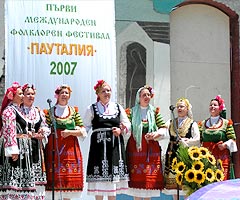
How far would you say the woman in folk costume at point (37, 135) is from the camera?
4.87 meters

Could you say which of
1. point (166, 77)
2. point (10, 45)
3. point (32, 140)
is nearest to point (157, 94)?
point (166, 77)

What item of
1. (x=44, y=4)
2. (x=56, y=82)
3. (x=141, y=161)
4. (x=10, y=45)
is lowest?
(x=141, y=161)

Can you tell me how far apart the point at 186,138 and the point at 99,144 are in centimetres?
93

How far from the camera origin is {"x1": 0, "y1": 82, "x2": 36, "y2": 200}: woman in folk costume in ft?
15.4

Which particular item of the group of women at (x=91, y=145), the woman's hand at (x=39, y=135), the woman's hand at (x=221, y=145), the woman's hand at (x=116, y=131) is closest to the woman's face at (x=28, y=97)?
the group of women at (x=91, y=145)

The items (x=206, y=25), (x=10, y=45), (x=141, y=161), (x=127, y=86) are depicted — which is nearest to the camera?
(x=141, y=161)

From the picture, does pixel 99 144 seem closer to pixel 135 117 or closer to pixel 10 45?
pixel 135 117

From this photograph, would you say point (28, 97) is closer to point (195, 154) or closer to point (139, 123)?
point (139, 123)

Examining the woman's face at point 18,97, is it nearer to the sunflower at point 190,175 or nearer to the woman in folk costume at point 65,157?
the woman in folk costume at point 65,157

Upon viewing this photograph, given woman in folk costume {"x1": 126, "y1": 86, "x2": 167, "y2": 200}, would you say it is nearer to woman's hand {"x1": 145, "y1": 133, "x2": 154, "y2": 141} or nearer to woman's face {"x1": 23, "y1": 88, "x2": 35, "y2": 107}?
woman's hand {"x1": 145, "y1": 133, "x2": 154, "y2": 141}

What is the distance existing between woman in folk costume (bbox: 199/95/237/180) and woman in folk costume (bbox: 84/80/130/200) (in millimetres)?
1012

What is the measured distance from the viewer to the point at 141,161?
17.5 ft

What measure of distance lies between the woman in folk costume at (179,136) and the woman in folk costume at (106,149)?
500 millimetres

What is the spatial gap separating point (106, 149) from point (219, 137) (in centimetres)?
131
